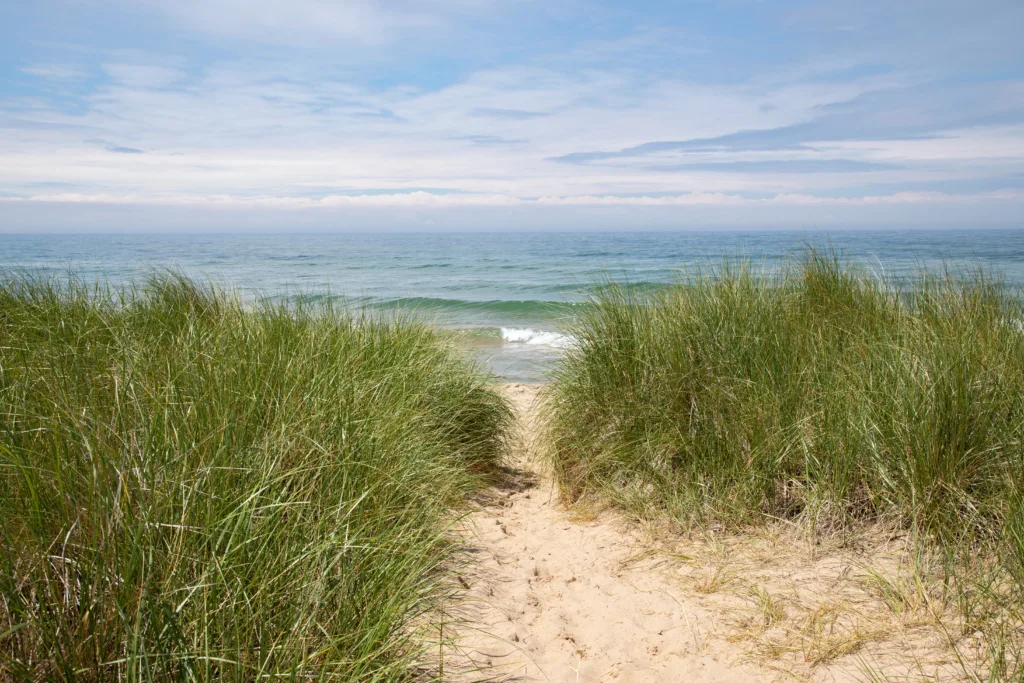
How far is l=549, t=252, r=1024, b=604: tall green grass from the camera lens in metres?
2.98

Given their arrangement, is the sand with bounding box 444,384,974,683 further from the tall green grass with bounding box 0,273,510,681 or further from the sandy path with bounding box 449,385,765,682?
the tall green grass with bounding box 0,273,510,681

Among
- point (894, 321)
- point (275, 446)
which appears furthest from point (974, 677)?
point (894, 321)

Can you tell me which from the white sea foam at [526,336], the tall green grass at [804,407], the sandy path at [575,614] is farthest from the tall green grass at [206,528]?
the white sea foam at [526,336]

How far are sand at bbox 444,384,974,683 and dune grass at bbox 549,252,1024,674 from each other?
31 centimetres

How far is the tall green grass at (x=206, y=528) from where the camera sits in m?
1.62

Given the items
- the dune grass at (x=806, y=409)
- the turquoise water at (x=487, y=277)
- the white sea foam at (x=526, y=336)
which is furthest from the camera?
the white sea foam at (x=526, y=336)

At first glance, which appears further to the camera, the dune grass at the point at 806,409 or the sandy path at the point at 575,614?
the dune grass at the point at 806,409

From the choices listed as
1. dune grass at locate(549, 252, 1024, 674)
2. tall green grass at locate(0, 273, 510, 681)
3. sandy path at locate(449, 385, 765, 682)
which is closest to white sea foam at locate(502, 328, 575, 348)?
dune grass at locate(549, 252, 1024, 674)

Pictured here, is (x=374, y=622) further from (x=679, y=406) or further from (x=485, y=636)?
(x=679, y=406)

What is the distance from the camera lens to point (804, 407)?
141 inches

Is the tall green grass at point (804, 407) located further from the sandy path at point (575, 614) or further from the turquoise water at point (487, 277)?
the turquoise water at point (487, 277)

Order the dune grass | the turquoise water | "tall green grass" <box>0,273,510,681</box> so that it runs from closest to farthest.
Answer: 1. "tall green grass" <box>0,273,510,681</box>
2. the dune grass
3. the turquoise water

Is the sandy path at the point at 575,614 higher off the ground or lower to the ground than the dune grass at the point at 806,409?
lower

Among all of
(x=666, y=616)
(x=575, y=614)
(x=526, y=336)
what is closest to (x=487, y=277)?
(x=526, y=336)
